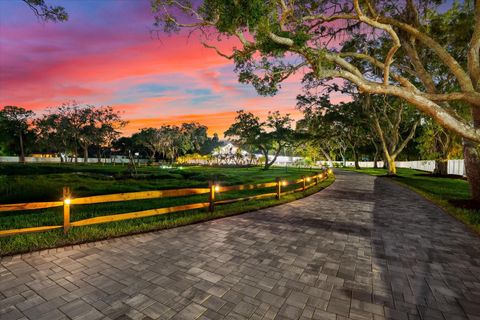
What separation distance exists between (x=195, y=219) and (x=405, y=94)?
822cm

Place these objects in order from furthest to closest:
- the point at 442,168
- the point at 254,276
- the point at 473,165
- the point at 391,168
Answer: the point at 442,168 → the point at 391,168 → the point at 473,165 → the point at 254,276

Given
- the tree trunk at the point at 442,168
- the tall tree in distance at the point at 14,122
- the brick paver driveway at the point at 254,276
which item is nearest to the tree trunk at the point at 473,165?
the brick paver driveway at the point at 254,276

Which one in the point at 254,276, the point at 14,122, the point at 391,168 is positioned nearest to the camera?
the point at 254,276

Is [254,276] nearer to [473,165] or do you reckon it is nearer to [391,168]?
[473,165]

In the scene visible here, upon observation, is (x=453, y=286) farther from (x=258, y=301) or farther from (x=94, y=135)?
(x=94, y=135)

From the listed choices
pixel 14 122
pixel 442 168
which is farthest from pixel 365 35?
pixel 14 122

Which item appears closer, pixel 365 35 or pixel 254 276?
pixel 254 276

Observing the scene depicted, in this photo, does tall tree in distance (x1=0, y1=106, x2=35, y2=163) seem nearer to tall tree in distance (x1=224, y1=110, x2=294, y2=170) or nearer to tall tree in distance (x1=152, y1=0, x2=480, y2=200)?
tall tree in distance (x1=224, y1=110, x2=294, y2=170)

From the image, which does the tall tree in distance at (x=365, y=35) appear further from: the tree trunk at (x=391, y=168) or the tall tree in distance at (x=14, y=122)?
the tall tree in distance at (x=14, y=122)

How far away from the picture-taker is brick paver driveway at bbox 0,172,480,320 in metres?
3.18

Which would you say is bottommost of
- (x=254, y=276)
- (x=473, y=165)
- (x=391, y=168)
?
(x=254, y=276)

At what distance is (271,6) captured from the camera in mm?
8578

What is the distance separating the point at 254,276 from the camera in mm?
4078

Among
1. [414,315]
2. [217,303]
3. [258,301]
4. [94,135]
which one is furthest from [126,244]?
[94,135]
